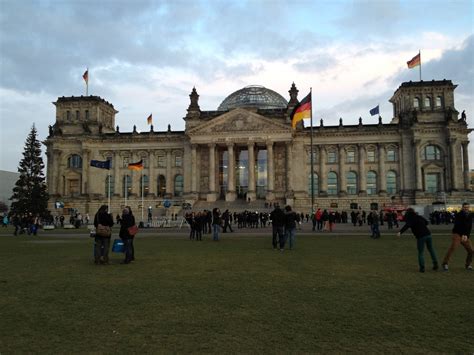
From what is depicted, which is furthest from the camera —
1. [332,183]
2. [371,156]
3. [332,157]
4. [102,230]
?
[332,157]

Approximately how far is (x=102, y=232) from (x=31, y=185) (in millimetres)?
51088

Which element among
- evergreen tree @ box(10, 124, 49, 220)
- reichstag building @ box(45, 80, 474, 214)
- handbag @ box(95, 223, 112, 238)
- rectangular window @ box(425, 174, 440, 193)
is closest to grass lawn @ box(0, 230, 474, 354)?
handbag @ box(95, 223, 112, 238)

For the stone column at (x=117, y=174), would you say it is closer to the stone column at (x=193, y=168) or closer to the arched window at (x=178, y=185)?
the arched window at (x=178, y=185)

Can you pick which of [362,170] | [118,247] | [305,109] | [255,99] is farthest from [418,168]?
[118,247]

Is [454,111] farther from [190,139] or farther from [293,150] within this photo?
[190,139]

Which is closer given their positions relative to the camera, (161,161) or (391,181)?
(391,181)

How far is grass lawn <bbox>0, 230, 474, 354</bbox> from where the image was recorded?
6.26 m

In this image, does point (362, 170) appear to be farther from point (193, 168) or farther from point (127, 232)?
point (127, 232)

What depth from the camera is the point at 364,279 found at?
1141 centimetres

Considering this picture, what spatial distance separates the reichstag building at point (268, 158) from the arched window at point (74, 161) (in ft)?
0.62

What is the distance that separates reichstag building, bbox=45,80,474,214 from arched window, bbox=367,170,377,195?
0.58ft

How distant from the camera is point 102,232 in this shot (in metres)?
14.9

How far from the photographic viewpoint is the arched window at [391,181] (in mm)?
72188

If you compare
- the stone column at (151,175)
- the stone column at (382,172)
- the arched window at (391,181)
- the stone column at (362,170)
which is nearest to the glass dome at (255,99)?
the stone column at (151,175)
